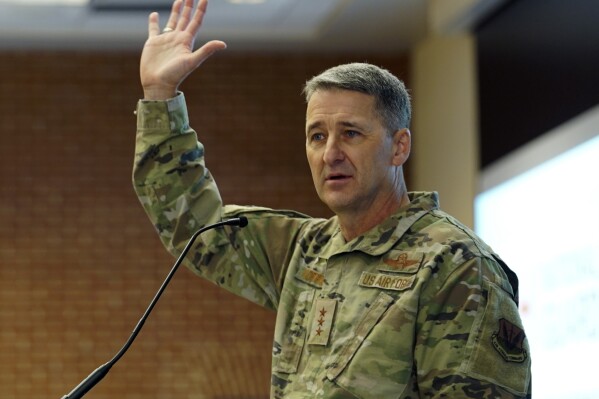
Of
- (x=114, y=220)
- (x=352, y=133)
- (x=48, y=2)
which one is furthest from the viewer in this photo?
(x=114, y=220)

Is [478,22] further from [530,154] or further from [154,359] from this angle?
[154,359]

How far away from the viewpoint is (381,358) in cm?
215

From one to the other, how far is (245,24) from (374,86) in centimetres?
537

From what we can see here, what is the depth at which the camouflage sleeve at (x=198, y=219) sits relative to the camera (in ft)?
8.38

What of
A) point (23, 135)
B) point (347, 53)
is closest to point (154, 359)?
point (23, 135)

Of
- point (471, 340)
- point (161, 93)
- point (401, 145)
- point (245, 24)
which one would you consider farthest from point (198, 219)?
point (245, 24)

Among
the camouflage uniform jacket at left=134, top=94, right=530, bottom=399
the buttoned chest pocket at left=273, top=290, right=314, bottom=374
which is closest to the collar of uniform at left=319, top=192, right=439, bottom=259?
the camouflage uniform jacket at left=134, top=94, right=530, bottom=399

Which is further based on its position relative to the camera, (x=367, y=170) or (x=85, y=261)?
(x=85, y=261)

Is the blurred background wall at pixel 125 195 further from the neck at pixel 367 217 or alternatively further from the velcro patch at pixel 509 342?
the velcro patch at pixel 509 342

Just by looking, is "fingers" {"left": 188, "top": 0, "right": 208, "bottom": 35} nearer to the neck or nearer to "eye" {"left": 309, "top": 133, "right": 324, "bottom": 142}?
"eye" {"left": 309, "top": 133, "right": 324, "bottom": 142}

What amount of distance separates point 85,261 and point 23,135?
3.35ft

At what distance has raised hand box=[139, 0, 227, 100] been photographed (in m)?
2.49

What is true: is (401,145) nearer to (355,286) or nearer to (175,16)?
(355,286)

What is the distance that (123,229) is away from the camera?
8.07m
